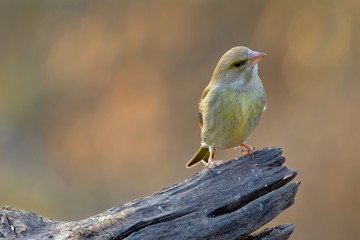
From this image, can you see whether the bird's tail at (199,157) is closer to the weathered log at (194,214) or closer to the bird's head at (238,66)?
the bird's head at (238,66)

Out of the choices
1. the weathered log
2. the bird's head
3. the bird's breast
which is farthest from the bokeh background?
the weathered log

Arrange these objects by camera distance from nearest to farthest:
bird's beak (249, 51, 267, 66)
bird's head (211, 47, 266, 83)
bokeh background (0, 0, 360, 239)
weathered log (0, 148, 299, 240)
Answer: weathered log (0, 148, 299, 240)
bird's beak (249, 51, 267, 66)
bird's head (211, 47, 266, 83)
bokeh background (0, 0, 360, 239)

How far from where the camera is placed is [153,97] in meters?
14.1

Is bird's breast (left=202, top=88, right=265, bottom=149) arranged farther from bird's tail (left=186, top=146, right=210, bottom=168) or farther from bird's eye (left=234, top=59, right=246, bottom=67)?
bird's tail (left=186, top=146, right=210, bottom=168)

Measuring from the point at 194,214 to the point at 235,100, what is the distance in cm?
135

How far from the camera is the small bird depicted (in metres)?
6.17

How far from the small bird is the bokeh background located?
4265mm

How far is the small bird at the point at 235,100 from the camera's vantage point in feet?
20.2

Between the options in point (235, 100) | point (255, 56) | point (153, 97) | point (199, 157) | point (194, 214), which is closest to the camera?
point (194, 214)

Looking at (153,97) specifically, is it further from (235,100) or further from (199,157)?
(235,100)

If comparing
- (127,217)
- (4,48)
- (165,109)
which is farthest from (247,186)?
(4,48)

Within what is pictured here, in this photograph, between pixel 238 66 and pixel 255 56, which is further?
pixel 238 66

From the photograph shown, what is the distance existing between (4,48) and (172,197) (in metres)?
11.9

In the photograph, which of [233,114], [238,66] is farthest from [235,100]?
[238,66]
